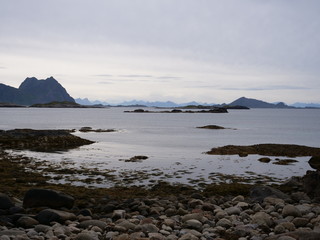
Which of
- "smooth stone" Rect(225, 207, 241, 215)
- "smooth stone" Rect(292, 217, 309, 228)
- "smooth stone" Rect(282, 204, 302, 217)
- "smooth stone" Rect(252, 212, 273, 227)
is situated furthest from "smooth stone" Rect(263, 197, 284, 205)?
"smooth stone" Rect(292, 217, 309, 228)

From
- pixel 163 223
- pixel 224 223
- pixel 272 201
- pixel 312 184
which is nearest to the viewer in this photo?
pixel 224 223

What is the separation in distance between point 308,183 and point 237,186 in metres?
3.91

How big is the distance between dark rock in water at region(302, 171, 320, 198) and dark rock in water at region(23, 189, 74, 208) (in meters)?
12.3

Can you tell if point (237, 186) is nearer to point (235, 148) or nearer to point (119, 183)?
point (119, 183)

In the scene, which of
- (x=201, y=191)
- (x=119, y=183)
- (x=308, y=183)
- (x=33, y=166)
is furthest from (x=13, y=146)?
(x=308, y=183)

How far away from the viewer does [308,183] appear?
18312 mm

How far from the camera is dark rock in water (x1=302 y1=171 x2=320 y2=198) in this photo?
695 inches

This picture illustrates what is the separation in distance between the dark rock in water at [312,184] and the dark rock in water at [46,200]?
12281 millimetres

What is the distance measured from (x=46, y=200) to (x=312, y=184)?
13.5 metres

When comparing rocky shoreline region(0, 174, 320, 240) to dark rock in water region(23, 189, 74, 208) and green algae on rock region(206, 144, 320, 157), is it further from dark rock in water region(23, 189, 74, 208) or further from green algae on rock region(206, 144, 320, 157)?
green algae on rock region(206, 144, 320, 157)

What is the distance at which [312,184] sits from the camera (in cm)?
1811

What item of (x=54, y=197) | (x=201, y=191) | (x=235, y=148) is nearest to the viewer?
(x=54, y=197)

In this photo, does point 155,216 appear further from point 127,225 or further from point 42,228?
point 42,228

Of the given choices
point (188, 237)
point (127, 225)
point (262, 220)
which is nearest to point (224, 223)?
point (262, 220)
